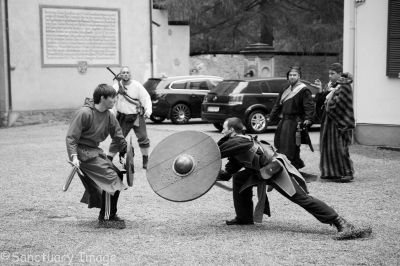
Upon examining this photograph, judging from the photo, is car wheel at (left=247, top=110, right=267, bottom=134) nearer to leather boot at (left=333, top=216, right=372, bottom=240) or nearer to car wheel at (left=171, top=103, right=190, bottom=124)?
car wheel at (left=171, top=103, right=190, bottom=124)

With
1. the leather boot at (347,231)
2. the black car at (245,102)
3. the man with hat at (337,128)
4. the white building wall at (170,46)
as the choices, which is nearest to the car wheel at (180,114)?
the black car at (245,102)

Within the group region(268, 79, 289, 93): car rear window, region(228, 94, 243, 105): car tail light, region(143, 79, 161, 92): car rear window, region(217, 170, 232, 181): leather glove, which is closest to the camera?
region(217, 170, 232, 181): leather glove

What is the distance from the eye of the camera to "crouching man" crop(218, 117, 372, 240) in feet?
21.9

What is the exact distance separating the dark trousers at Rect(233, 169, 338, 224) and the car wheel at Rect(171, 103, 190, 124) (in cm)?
1505

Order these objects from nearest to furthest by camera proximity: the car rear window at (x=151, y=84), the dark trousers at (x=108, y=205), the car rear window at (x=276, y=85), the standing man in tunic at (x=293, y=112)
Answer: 1. the dark trousers at (x=108, y=205)
2. the standing man in tunic at (x=293, y=112)
3. the car rear window at (x=276, y=85)
4. the car rear window at (x=151, y=84)

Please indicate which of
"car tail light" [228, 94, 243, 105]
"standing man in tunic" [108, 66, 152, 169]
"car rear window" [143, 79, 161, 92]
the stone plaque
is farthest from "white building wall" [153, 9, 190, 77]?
"standing man in tunic" [108, 66, 152, 169]

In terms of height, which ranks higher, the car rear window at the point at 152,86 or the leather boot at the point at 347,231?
the car rear window at the point at 152,86

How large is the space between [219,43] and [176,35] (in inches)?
273

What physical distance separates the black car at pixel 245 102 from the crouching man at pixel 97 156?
11.6 meters

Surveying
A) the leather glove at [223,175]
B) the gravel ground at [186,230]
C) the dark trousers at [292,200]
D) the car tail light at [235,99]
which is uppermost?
the car tail light at [235,99]

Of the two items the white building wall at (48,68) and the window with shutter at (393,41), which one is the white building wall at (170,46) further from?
the window with shutter at (393,41)

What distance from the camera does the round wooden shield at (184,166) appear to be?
6.75 metres

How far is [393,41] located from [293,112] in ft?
16.9

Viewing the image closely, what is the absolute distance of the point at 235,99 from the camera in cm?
1894
